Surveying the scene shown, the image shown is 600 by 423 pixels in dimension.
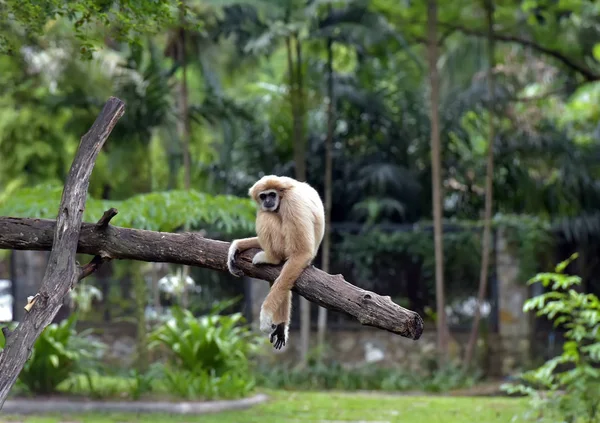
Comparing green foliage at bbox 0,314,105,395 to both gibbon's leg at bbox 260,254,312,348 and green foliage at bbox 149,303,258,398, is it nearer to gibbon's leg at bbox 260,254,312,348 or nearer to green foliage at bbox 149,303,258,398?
green foliage at bbox 149,303,258,398

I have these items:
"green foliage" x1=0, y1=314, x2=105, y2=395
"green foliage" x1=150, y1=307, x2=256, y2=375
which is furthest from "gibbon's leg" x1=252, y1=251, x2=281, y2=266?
"green foliage" x1=0, y1=314, x2=105, y2=395

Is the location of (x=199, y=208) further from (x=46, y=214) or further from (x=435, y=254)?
(x=435, y=254)

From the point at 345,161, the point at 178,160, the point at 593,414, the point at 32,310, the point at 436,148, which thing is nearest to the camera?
the point at 32,310

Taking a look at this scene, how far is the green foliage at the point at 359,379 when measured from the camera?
47.3ft

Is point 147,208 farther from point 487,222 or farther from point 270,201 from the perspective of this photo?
point 487,222

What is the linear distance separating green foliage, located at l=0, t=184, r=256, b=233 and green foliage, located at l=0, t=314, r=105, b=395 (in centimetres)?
188

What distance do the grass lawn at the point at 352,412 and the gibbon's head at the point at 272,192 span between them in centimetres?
439

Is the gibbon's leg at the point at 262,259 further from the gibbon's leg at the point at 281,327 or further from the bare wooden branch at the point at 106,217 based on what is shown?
the bare wooden branch at the point at 106,217

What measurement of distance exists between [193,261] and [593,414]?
5119 mm

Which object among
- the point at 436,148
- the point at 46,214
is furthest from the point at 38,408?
the point at 436,148

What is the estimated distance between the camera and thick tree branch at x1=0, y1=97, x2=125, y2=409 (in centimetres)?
597

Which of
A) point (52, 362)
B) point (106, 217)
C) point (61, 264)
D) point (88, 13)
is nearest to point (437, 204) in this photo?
point (52, 362)

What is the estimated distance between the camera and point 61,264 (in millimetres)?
6246

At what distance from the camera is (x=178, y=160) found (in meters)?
17.0
